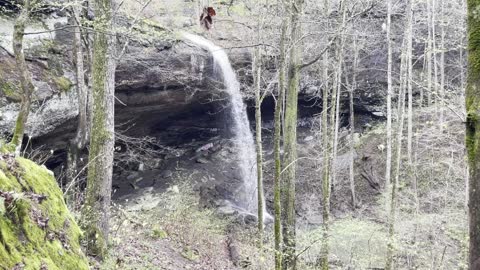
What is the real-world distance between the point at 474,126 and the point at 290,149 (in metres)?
5.44

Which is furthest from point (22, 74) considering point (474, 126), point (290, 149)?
point (474, 126)

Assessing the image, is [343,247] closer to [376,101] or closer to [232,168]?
[232,168]

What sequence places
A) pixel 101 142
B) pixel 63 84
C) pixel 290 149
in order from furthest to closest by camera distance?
pixel 63 84 < pixel 290 149 < pixel 101 142

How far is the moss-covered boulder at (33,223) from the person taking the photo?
210 cm

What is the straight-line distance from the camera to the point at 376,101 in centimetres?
1966

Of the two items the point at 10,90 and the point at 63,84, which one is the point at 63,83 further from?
the point at 10,90

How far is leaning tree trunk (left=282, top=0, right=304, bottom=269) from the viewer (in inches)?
264

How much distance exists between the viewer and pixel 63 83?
10.8m

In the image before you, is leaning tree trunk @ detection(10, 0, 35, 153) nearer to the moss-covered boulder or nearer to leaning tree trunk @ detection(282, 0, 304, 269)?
the moss-covered boulder

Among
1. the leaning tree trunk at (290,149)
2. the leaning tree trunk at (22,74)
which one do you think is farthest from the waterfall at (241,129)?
the leaning tree trunk at (22,74)


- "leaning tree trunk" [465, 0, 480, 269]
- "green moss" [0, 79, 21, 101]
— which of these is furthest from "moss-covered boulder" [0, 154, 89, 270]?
"green moss" [0, 79, 21, 101]

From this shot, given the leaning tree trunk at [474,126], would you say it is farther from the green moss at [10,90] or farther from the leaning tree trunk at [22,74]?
the green moss at [10,90]

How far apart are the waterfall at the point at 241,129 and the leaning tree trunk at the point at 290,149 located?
9.05m

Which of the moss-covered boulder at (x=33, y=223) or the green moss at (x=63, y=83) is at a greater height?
the green moss at (x=63, y=83)
